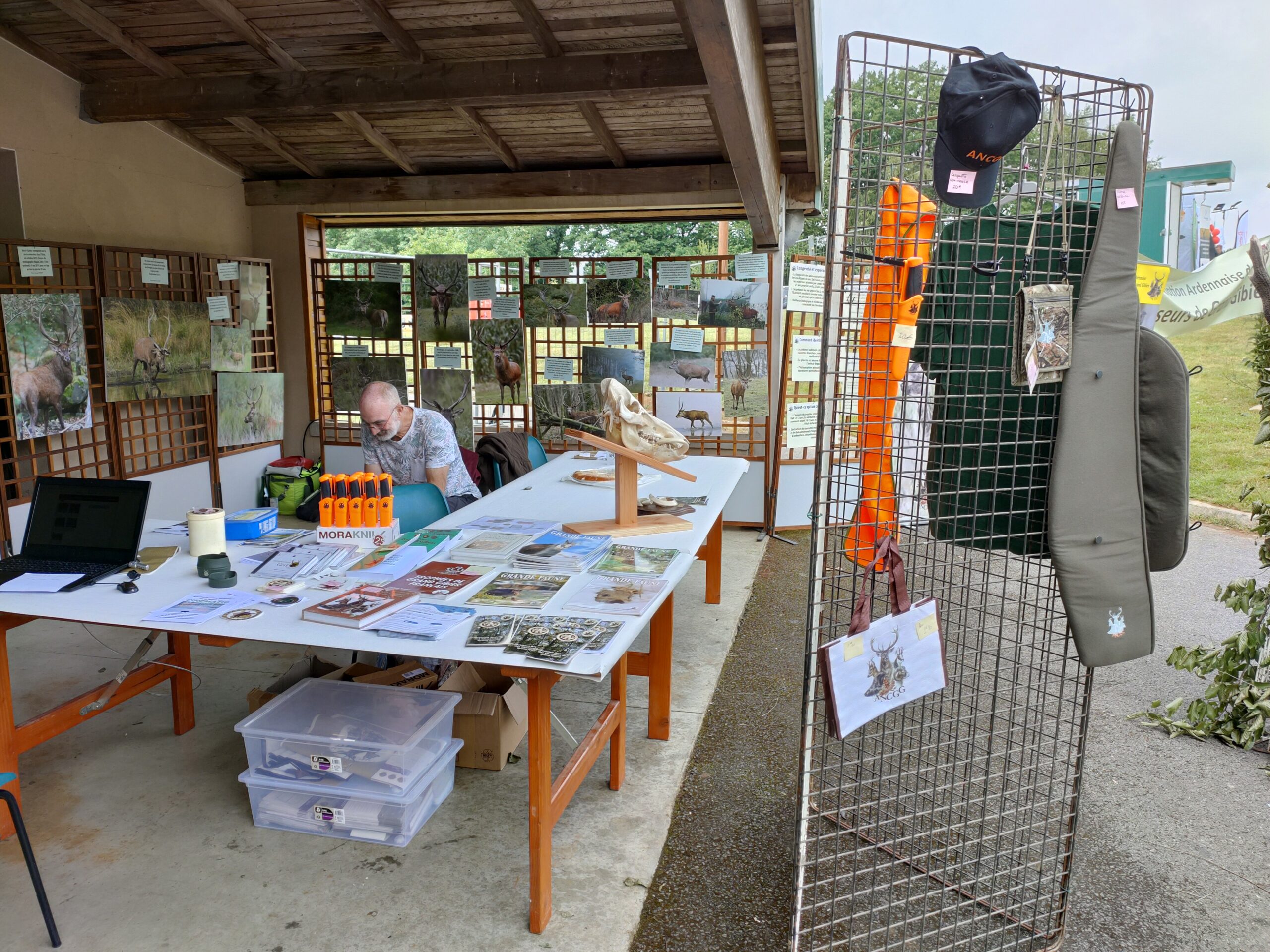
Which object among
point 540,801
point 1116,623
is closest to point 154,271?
point 540,801

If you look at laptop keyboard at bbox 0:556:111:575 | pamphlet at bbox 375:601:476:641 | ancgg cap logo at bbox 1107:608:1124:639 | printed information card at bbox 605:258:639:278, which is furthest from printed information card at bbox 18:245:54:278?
ancgg cap logo at bbox 1107:608:1124:639

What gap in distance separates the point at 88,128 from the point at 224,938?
18.5 feet

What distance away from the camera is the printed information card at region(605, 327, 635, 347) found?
661cm

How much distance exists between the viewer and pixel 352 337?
23.3ft

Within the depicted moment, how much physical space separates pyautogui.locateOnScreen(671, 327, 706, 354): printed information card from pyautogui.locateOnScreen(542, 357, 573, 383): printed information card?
86cm

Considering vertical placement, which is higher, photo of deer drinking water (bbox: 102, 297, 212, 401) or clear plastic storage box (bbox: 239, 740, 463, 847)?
photo of deer drinking water (bbox: 102, 297, 212, 401)

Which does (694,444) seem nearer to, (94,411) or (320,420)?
(320,420)

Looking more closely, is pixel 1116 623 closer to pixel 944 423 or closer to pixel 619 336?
pixel 944 423

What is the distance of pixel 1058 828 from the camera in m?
2.63

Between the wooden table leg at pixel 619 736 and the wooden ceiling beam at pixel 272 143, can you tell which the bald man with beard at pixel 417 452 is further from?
the wooden ceiling beam at pixel 272 143

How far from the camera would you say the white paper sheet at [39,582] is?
248cm

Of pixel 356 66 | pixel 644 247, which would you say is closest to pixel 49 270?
pixel 356 66

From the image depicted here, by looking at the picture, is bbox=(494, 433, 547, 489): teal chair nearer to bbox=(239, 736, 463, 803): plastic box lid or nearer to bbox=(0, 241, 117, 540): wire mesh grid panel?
bbox=(239, 736, 463, 803): plastic box lid

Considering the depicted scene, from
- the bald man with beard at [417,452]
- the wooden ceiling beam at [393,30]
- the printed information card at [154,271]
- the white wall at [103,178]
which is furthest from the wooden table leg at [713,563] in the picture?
the white wall at [103,178]
